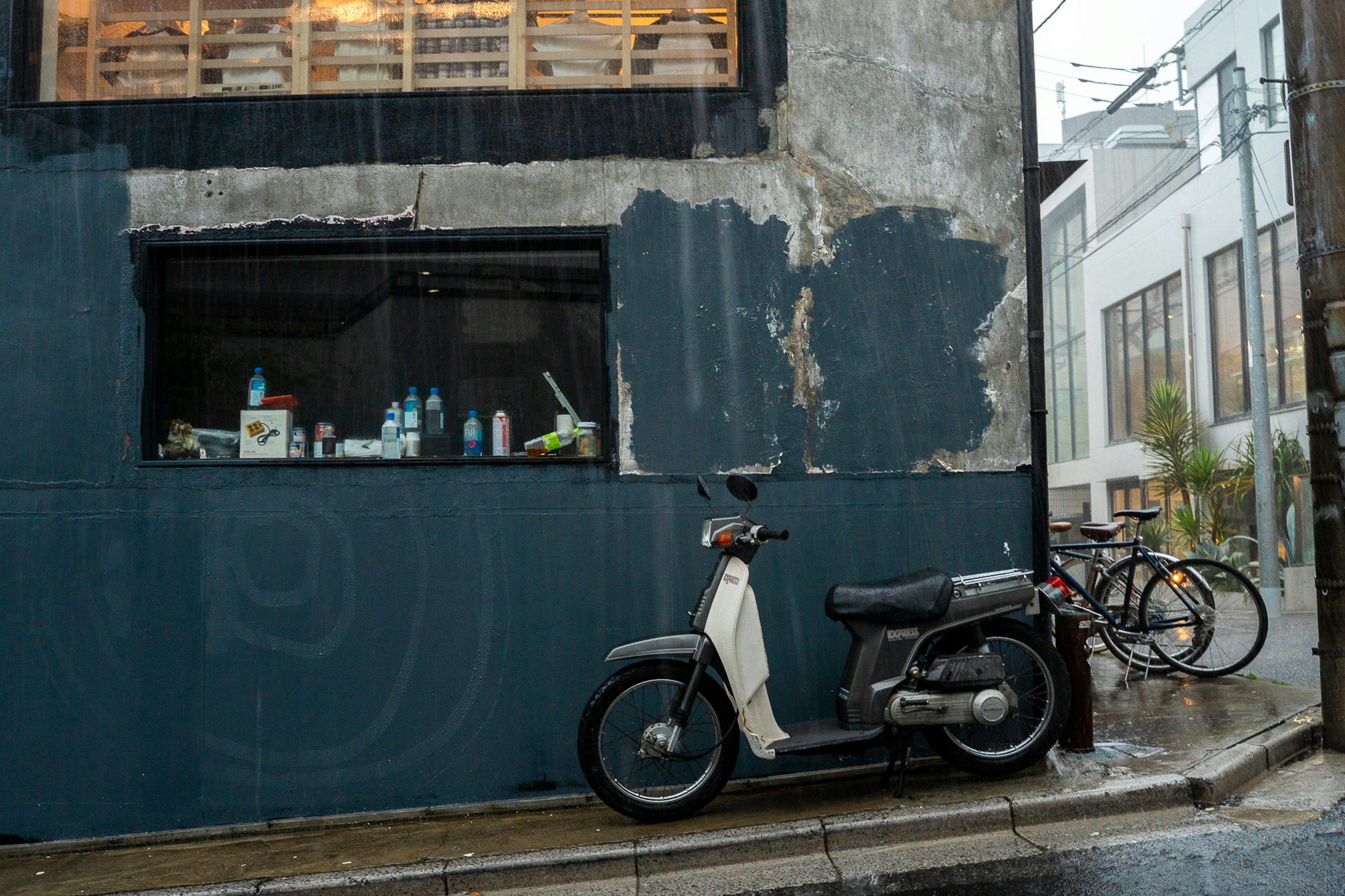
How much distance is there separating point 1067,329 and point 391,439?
28605 millimetres

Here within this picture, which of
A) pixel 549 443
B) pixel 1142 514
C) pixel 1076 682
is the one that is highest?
pixel 549 443

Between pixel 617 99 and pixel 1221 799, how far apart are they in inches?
196

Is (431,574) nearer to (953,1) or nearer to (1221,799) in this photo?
(1221,799)

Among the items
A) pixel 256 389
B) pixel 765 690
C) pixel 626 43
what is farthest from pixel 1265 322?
pixel 256 389

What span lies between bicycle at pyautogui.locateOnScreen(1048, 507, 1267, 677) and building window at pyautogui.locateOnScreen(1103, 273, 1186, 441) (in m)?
14.5

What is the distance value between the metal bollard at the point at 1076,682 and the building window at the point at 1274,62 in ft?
53.6

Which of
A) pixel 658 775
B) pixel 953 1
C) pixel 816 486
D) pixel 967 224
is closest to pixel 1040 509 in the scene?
pixel 816 486

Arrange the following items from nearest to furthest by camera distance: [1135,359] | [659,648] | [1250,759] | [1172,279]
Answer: [659,648]
[1250,759]
[1172,279]
[1135,359]

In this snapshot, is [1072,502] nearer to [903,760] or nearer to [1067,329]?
[1067,329]

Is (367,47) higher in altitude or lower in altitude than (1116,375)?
lower

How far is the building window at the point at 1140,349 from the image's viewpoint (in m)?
22.5

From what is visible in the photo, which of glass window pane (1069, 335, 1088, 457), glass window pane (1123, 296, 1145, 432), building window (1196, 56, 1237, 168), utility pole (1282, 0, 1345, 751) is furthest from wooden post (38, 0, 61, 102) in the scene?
glass window pane (1069, 335, 1088, 457)

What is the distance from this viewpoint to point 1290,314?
17.5 metres

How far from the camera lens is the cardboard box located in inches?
243
